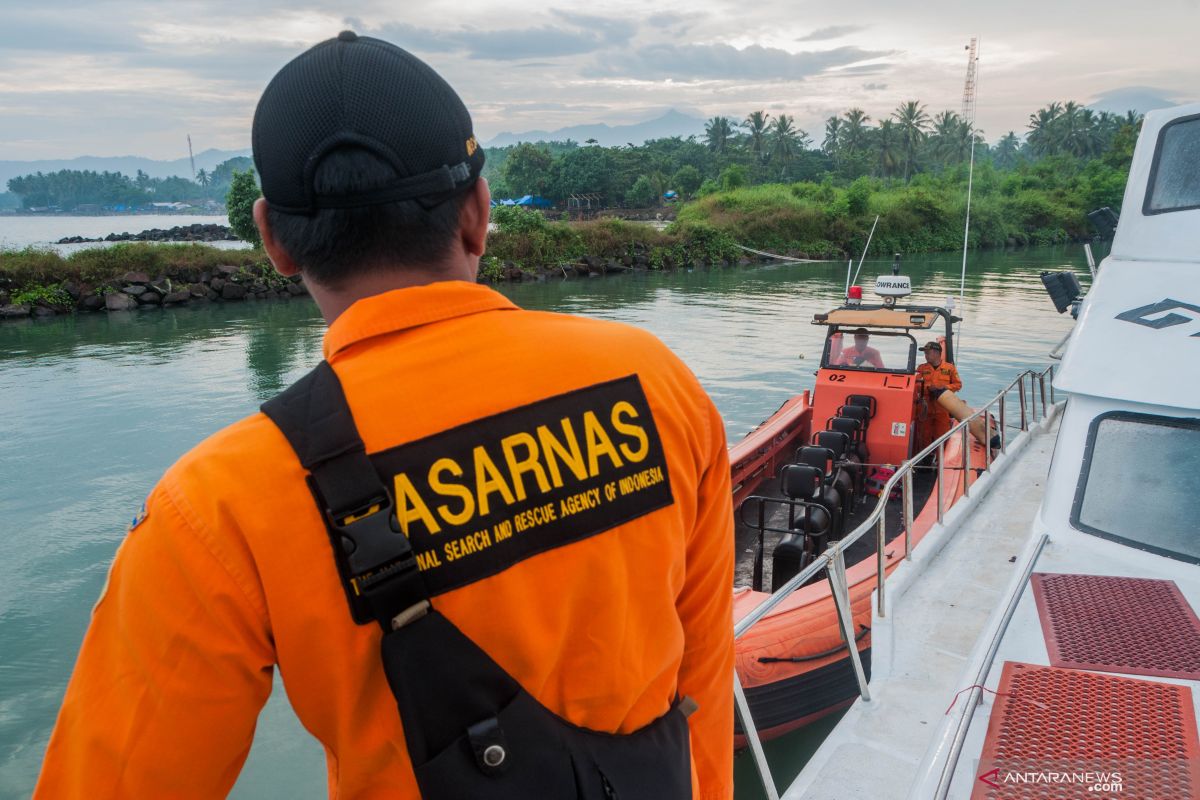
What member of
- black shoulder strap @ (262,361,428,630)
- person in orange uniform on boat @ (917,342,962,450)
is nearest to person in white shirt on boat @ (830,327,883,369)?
person in orange uniform on boat @ (917,342,962,450)

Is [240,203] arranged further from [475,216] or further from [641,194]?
[641,194]

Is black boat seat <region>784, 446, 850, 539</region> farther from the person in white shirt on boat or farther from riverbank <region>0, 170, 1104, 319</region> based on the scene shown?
riverbank <region>0, 170, 1104, 319</region>

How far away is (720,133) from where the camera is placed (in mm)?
81750

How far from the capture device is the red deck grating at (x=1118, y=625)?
2.85 m

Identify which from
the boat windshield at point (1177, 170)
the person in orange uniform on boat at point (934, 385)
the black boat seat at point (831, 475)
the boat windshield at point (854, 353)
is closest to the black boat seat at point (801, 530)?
the black boat seat at point (831, 475)

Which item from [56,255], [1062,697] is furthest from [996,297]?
[56,255]

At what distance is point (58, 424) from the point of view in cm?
1393

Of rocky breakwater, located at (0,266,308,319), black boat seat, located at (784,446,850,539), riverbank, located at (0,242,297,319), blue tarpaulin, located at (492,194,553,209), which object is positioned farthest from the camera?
blue tarpaulin, located at (492,194,553,209)

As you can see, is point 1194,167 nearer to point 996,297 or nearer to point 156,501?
point 156,501

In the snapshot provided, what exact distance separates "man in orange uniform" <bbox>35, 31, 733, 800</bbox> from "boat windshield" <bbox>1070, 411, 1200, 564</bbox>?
326cm

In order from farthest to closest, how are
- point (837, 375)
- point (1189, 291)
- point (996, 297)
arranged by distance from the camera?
point (996, 297) < point (837, 375) < point (1189, 291)

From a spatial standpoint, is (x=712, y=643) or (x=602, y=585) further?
(x=712, y=643)

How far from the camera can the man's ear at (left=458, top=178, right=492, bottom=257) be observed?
107 centimetres

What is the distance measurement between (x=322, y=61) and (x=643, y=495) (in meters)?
0.65
